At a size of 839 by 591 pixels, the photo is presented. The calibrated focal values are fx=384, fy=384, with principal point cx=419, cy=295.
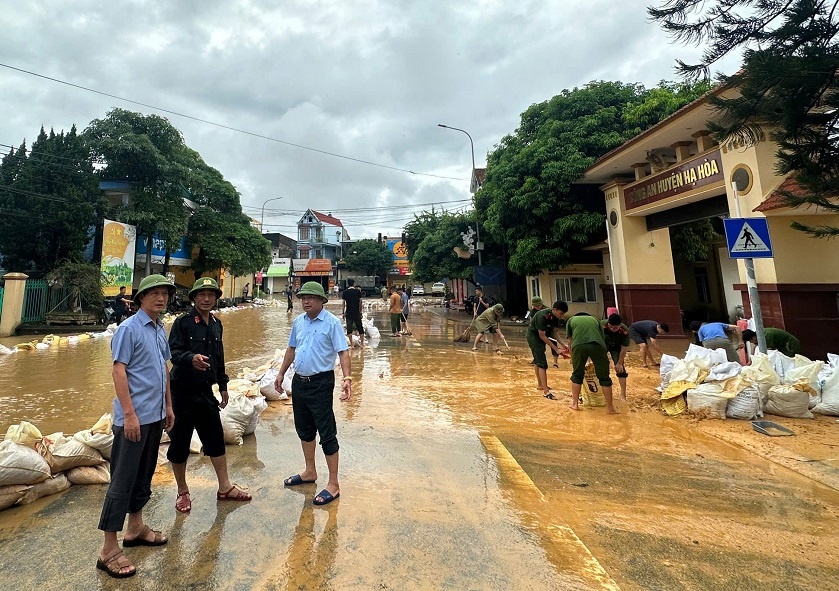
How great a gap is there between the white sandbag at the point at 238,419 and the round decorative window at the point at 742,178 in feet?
28.6

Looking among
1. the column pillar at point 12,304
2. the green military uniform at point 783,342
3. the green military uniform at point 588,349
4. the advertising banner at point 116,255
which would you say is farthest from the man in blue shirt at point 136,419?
Result: the advertising banner at point 116,255

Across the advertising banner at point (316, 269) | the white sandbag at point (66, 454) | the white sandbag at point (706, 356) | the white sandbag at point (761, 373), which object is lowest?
the white sandbag at point (66, 454)

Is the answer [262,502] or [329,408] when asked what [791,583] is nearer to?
[329,408]

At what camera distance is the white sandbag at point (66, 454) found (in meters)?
2.74

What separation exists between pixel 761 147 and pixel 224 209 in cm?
2672

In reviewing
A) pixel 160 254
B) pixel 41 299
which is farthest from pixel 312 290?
pixel 160 254

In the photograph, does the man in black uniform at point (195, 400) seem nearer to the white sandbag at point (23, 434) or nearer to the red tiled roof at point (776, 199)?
the white sandbag at point (23, 434)

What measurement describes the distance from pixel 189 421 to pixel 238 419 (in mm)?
1180

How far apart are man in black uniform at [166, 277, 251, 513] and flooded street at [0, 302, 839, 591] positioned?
179mm

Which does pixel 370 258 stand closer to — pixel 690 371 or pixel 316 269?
pixel 316 269

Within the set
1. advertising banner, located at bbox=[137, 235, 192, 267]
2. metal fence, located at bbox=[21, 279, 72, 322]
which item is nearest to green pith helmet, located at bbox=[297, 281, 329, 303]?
metal fence, located at bbox=[21, 279, 72, 322]

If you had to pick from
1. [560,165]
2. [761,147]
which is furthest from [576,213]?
[761,147]

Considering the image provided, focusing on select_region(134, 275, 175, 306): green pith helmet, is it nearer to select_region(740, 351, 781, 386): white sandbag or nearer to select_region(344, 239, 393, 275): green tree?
select_region(740, 351, 781, 386): white sandbag

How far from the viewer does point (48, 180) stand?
16062 mm
